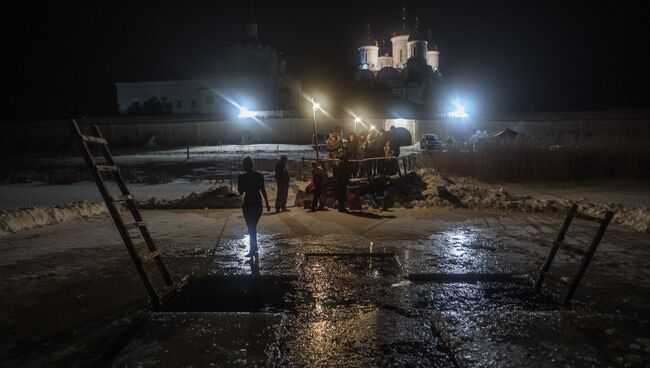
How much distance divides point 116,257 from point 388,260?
502cm

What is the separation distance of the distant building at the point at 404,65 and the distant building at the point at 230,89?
11664 mm

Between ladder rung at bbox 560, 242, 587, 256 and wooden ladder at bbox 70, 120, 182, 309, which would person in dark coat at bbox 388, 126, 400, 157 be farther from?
wooden ladder at bbox 70, 120, 182, 309

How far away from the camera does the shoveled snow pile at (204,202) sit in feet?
50.8

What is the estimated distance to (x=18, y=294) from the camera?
7.46 m

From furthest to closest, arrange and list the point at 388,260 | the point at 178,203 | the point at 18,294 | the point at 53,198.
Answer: the point at 53,198 → the point at 178,203 → the point at 388,260 → the point at 18,294

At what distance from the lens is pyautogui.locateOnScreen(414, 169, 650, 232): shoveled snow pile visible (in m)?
12.5

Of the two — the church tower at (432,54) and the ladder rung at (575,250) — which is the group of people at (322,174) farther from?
the church tower at (432,54)

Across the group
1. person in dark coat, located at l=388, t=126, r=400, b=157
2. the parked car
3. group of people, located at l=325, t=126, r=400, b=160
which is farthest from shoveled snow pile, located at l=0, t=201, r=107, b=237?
the parked car

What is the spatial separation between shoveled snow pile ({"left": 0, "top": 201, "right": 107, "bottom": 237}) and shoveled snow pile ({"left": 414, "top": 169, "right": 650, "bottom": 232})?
9293 millimetres

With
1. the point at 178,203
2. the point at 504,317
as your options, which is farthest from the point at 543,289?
the point at 178,203

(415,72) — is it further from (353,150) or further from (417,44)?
(353,150)

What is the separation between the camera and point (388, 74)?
7112 cm

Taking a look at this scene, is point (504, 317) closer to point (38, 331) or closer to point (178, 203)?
point (38, 331)

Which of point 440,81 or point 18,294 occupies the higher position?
point 440,81
